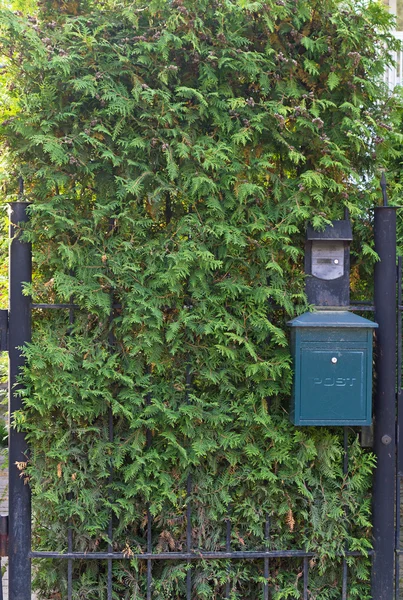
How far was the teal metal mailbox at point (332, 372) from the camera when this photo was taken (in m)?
3.07

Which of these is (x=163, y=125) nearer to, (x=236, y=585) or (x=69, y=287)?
(x=69, y=287)

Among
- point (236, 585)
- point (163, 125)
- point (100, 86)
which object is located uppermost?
point (100, 86)

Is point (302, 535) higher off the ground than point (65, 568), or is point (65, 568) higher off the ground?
point (302, 535)

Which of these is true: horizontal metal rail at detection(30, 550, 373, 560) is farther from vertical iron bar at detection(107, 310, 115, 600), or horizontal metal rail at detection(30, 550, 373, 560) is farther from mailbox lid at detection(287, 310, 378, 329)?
mailbox lid at detection(287, 310, 378, 329)

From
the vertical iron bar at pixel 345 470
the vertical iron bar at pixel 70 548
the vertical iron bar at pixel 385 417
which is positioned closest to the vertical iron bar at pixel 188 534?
the vertical iron bar at pixel 70 548

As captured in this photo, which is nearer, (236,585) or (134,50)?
(134,50)

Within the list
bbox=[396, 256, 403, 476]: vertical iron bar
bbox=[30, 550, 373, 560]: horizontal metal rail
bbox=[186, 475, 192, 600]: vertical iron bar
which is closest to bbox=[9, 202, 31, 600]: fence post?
bbox=[30, 550, 373, 560]: horizontal metal rail

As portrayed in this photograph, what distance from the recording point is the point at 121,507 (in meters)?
3.22

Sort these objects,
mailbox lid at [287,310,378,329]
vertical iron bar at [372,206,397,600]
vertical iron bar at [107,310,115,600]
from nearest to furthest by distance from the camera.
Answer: mailbox lid at [287,310,378,329] < vertical iron bar at [107,310,115,600] < vertical iron bar at [372,206,397,600]

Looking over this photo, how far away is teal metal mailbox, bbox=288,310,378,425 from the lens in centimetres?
307

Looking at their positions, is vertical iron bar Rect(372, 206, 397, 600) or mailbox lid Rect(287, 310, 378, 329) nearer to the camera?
mailbox lid Rect(287, 310, 378, 329)

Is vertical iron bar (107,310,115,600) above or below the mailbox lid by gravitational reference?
below

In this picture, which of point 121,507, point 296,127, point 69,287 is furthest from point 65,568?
point 296,127

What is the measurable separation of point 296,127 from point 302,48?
1.67 feet
